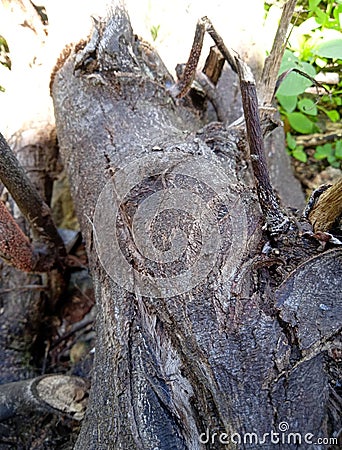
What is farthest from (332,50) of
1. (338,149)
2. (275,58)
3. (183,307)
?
(183,307)

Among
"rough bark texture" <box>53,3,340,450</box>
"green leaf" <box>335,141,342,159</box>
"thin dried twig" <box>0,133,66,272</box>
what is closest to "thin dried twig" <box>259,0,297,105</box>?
"rough bark texture" <box>53,3,340,450</box>

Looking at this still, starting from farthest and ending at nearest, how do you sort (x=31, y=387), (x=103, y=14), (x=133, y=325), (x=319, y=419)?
(x=103, y=14) < (x=31, y=387) < (x=133, y=325) < (x=319, y=419)

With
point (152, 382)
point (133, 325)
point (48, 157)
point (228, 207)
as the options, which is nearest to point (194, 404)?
point (152, 382)

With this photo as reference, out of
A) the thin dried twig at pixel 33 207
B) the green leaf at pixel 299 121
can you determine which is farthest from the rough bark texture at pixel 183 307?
the green leaf at pixel 299 121

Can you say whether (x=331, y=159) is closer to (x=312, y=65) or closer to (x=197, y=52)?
(x=312, y=65)

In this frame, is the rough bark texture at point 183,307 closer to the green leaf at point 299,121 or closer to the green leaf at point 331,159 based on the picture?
the green leaf at point 299,121

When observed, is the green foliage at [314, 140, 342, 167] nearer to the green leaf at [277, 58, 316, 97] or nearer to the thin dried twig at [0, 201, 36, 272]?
the green leaf at [277, 58, 316, 97]

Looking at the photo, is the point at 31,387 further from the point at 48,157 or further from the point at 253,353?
the point at 48,157
